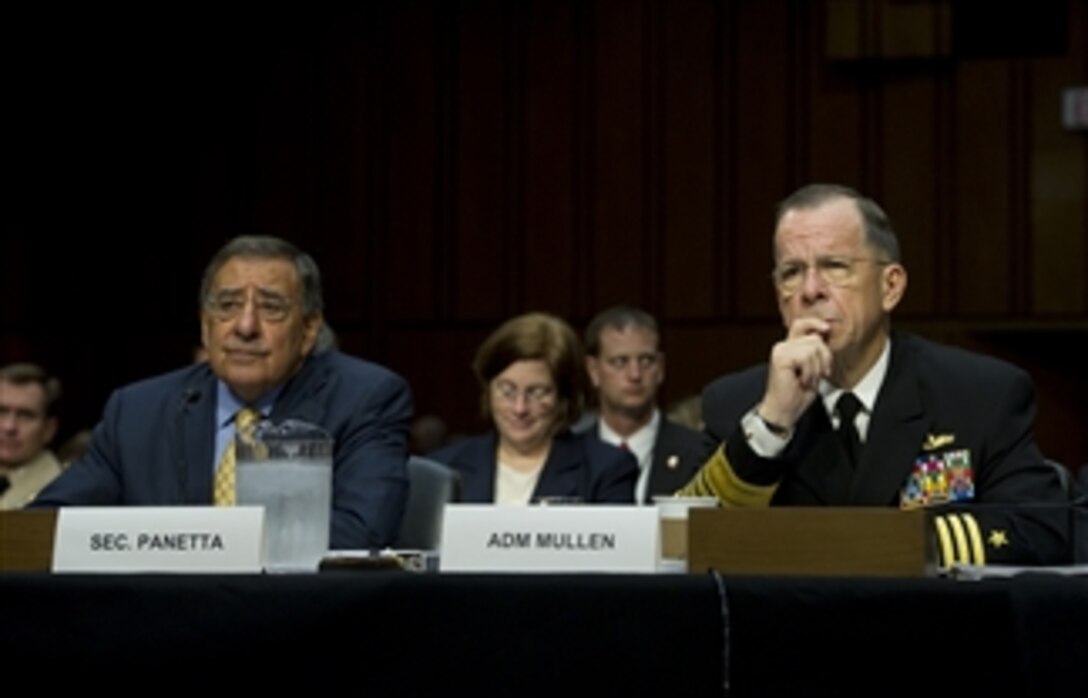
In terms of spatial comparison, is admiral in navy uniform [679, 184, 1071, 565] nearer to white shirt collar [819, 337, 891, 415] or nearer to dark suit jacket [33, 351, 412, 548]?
white shirt collar [819, 337, 891, 415]

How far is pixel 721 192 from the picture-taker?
10297 mm

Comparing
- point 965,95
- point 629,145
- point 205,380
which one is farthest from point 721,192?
point 205,380

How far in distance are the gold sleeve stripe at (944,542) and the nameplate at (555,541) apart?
514 mm

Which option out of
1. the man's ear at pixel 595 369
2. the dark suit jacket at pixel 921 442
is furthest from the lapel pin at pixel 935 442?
the man's ear at pixel 595 369

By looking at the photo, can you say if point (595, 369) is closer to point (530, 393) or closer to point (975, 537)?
point (530, 393)

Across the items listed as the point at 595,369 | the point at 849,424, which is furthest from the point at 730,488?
the point at 595,369

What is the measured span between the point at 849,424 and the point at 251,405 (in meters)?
1.19

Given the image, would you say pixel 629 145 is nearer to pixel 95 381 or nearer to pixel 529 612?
pixel 95 381

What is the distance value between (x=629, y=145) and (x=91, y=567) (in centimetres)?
810

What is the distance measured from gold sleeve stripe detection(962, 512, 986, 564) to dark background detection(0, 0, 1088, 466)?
7207mm

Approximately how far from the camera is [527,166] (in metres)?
10.6

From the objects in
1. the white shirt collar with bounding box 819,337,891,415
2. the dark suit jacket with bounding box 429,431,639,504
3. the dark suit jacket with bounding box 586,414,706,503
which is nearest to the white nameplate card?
the white shirt collar with bounding box 819,337,891,415

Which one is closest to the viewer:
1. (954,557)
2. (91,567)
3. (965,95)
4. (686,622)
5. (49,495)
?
(686,622)

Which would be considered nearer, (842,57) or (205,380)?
(205,380)
